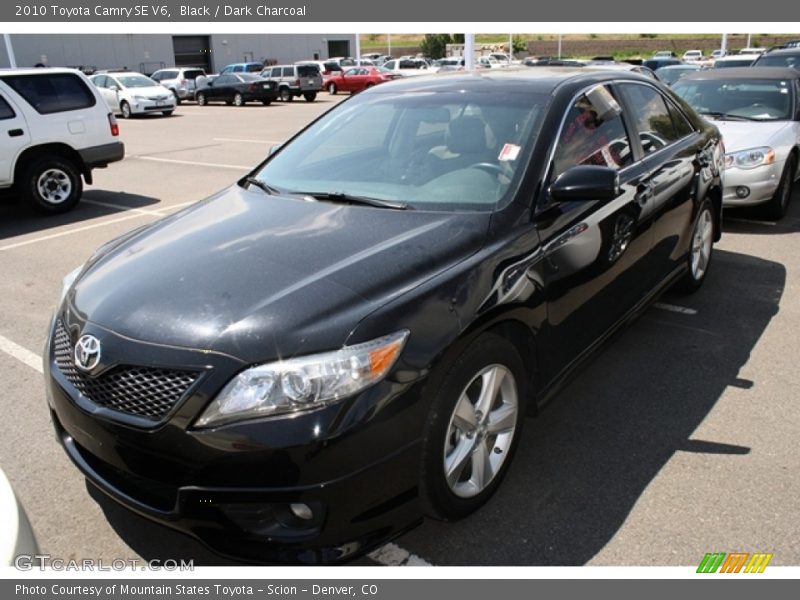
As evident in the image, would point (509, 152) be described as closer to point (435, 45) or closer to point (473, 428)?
point (473, 428)

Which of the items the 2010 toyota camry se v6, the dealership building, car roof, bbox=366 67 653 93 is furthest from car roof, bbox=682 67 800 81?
the dealership building

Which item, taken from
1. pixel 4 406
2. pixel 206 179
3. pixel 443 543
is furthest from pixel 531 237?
pixel 206 179

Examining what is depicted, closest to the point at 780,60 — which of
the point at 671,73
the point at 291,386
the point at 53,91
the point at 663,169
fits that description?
the point at 671,73

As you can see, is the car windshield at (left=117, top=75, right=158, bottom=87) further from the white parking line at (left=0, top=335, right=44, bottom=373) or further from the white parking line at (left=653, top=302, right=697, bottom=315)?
the white parking line at (left=653, top=302, right=697, bottom=315)

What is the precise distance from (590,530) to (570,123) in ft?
6.33

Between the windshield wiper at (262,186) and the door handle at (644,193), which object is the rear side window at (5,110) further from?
the door handle at (644,193)

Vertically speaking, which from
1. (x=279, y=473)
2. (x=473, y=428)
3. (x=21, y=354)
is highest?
(x=279, y=473)

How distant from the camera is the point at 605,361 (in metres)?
4.34

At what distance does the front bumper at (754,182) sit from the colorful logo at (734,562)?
5165 mm

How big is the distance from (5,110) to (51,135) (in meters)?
0.57

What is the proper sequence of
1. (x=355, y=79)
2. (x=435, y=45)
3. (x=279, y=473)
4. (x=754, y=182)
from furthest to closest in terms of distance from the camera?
(x=435, y=45)
(x=355, y=79)
(x=754, y=182)
(x=279, y=473)

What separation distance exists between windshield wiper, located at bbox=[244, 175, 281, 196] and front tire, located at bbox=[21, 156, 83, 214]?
6240 millimetres

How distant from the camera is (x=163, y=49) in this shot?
52.8 metres

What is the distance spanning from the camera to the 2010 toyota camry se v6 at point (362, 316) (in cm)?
227
